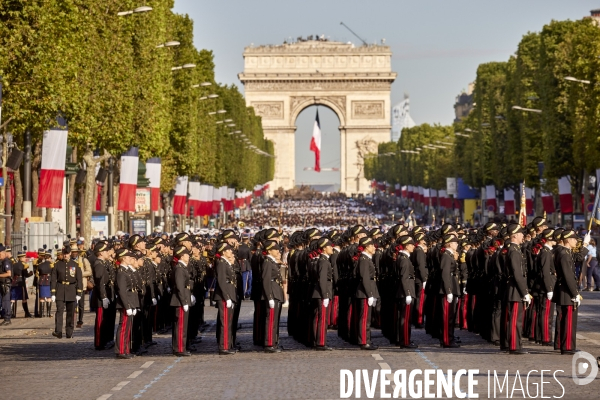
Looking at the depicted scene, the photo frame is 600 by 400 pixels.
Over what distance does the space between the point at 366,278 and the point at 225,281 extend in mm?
2251

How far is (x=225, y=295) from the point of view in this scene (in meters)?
23.5

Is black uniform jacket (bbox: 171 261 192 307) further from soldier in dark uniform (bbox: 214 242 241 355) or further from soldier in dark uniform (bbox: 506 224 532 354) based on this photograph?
soldier in dark uniform (bbox: 506 224 532 354)

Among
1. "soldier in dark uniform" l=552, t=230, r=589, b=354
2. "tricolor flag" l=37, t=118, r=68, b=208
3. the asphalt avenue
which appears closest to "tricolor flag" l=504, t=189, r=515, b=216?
"tricolor flag" l=37, t=118, r=68, b=208

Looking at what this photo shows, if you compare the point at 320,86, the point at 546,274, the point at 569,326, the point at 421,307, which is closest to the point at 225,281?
the point at 546,274

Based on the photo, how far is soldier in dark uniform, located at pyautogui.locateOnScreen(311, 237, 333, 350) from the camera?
949 inches

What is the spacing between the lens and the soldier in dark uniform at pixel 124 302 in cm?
2333

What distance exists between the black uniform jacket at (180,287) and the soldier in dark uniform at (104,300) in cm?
165

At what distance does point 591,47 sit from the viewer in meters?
61.0

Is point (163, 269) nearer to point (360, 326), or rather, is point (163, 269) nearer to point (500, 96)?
point (360, 326)

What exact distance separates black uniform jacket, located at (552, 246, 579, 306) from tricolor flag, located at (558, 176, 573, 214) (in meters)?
40.9

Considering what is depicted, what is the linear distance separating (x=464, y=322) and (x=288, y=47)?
6368 inches

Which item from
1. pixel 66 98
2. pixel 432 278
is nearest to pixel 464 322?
pixel 432 278

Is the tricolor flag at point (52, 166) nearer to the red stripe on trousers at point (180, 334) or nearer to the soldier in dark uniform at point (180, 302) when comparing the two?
the soldier in dark uniform at point (180, 302)

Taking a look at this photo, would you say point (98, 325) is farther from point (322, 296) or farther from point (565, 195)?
point (565, 195)
